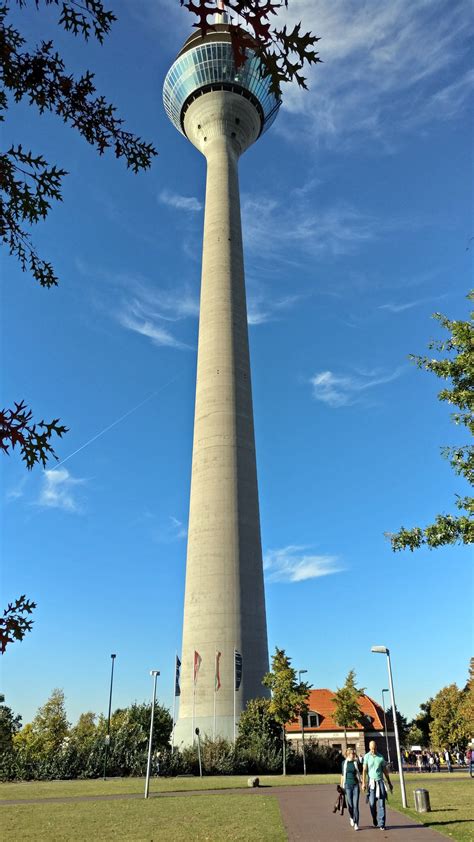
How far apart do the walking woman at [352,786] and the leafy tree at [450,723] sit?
48.1 metres

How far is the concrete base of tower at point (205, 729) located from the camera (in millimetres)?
41969

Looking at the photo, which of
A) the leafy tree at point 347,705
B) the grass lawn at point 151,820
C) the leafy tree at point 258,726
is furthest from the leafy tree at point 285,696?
the grass lawn at point 151,820

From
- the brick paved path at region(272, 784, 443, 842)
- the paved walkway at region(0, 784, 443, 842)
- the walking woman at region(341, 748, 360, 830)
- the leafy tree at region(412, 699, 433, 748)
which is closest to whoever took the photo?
the brick paved path at region(272, 784, 443, 842)

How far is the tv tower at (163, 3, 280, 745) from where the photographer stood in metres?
43.9

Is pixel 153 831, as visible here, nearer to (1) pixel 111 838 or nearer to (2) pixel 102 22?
(1) pixel 111 838

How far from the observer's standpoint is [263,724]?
39.8 metres

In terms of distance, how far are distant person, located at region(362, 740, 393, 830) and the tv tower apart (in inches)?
1164

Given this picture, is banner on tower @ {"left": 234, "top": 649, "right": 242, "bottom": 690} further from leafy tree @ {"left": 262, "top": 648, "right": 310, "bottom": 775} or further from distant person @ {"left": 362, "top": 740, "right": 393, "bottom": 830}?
distant person @ {"left": 362, "top": 740, "right": 393, "bottom": 830}

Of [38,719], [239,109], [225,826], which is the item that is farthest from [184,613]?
[239,109]

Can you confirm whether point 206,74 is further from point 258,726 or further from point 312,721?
point 312,721

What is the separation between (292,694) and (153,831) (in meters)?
26.2

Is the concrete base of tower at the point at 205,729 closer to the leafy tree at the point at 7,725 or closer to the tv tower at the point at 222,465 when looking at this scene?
the tv tower at the point at 222,465

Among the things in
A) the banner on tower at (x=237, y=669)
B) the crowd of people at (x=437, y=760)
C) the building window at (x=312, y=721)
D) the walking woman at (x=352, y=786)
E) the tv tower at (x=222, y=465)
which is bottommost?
the crowd of people at (x=437, y=760)

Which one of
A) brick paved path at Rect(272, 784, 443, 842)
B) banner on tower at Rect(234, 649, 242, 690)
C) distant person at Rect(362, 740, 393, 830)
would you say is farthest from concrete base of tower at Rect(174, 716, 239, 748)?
distant person at Rect(362, 740, 393, 830)
